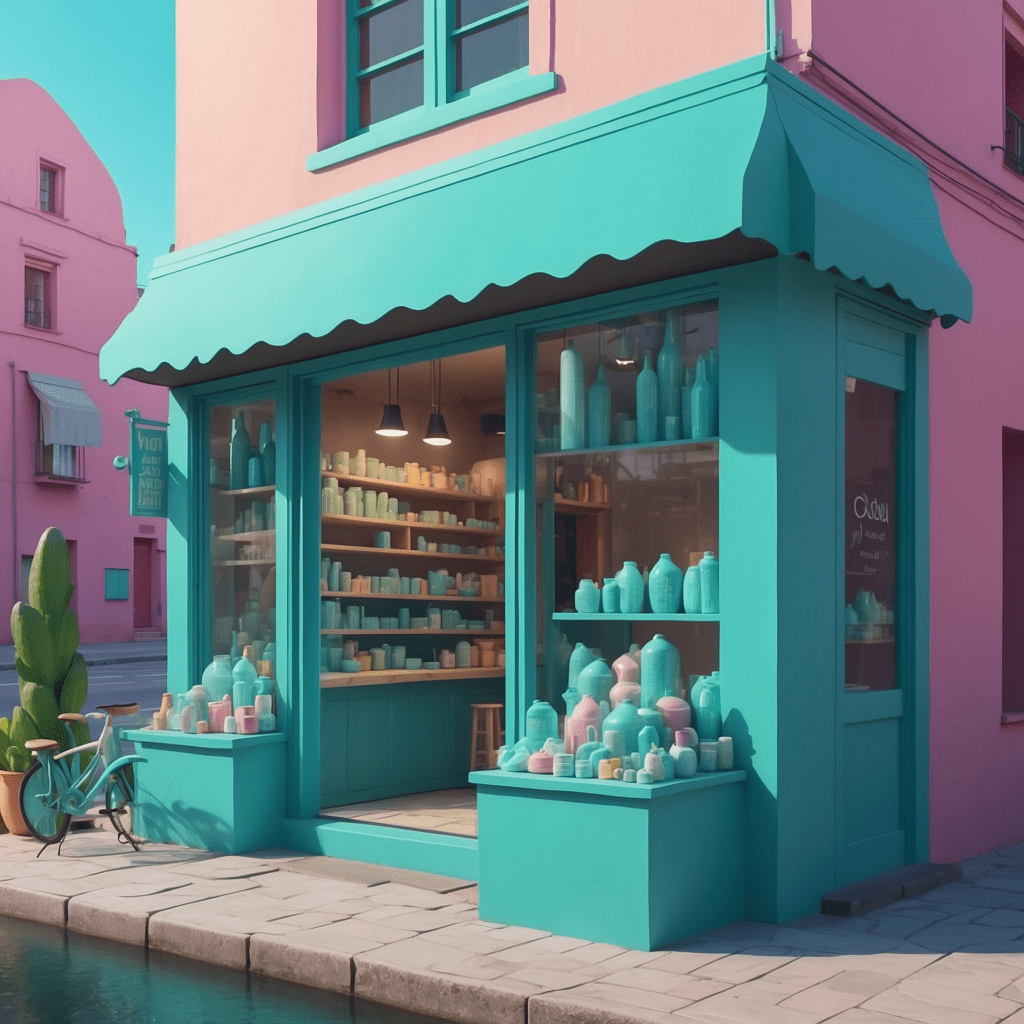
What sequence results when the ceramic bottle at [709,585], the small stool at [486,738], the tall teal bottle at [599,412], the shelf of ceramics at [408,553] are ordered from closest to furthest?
the ceramic bottle at [709,585] < the tall teal bottle at [599,412] < the shelf of ceramics at [408,553] < the small stool at [486,738]

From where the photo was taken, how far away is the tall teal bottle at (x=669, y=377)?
6.69 m

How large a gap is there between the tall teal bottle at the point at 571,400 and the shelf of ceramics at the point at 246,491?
2557 mm

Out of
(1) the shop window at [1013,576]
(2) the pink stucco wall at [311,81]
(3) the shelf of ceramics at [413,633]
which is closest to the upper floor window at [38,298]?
(2) the pink stucco wall at [311,81]

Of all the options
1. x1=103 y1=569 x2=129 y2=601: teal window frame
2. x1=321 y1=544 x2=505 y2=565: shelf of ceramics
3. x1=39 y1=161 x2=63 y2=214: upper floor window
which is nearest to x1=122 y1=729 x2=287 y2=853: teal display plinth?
x1=321 y1=544 x2=505 y2=565: shelf of ceramics

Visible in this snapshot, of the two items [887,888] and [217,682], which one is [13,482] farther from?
[887,888]

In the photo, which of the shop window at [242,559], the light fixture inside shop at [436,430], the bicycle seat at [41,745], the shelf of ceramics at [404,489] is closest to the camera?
the bicycle seat at [41,745]

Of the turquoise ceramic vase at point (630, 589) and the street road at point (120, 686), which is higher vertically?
the turquoise ceramic vase at point (630, 589)

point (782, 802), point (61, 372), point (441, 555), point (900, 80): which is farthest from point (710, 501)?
point (61, 372)

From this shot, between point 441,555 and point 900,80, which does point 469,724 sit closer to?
point 441,555

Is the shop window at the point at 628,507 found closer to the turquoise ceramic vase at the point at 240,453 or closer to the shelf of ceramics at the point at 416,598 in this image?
the shelf of ceramics at the point at 416,598

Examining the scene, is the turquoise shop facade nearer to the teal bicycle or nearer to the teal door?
the teal door

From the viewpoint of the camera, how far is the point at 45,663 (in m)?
9.03

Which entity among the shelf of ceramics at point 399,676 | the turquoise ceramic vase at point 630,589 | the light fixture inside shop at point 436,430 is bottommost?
the shelf of ceramics at point 399,676

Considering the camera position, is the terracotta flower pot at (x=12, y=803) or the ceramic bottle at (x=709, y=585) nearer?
the ceramic bottle at (x=709, y=585)
